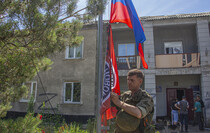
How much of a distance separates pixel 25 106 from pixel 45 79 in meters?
2.36

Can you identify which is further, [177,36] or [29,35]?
[177,36]

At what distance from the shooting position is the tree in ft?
10.3

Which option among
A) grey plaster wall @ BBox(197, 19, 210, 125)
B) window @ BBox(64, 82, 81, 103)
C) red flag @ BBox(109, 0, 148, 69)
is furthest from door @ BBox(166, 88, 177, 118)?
red flag @ BBox(109, 0, 148, 69)

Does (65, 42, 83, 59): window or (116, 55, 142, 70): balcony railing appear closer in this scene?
(116, 55, 142, 70): balcony railing

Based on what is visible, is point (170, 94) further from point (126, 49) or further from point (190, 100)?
point (126, 49)

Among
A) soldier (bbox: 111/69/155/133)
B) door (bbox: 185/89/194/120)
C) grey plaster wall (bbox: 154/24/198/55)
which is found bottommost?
door (bbox: 185/89/194/120)

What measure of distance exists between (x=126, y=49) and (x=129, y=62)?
1.25 m

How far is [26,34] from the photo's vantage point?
342 centimetres

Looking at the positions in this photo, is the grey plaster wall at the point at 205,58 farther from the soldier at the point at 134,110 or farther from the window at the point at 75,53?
the soldier at the point at 134,110

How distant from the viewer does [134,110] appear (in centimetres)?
192

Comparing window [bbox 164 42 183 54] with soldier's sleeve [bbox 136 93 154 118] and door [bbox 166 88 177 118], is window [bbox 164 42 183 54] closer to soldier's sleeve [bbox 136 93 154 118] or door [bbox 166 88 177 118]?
door [bbox 166 88 177 118]

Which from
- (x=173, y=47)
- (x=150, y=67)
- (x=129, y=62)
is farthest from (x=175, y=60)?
(x=129, y=62)

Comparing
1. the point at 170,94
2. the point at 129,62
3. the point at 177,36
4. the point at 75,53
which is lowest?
the point at 170,94

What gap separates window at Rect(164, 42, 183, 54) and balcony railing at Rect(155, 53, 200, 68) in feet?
4.41
